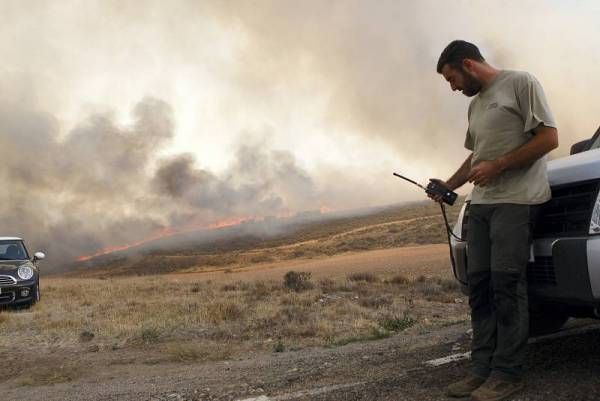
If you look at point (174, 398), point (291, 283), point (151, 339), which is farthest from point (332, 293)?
point (174, 398)

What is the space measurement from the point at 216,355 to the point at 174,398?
1.80 metres

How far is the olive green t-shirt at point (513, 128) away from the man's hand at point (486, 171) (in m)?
0.09

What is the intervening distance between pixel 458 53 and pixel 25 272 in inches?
409

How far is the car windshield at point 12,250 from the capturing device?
36.8 feet

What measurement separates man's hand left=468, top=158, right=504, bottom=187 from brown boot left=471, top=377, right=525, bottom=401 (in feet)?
3.97

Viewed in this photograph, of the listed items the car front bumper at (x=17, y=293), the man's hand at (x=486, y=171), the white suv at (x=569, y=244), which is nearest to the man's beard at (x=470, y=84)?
the man's hand at (x=486, y=171)

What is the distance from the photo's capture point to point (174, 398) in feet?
13.0

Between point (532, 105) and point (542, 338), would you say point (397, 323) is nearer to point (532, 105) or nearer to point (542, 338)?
point (542, 338)

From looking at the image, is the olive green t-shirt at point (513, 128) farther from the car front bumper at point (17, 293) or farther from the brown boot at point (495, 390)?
the car front bumper at point (17, 293)

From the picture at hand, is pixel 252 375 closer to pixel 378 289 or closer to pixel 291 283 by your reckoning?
pixel 378 289

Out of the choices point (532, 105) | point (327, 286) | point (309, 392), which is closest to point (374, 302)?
point (327, 286)

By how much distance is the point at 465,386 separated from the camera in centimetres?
322

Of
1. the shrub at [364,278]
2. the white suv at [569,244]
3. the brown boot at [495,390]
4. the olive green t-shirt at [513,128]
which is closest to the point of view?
the white suv at [569,244]

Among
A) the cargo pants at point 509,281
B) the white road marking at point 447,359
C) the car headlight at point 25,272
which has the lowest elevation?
the white road marking at point 447,359
